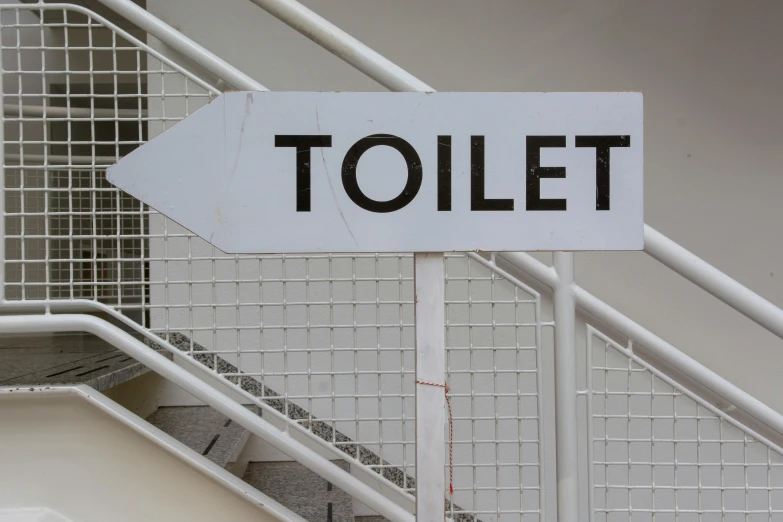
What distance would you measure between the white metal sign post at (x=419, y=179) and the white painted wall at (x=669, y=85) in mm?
1334

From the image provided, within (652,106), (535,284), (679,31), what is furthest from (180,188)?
(679,31)

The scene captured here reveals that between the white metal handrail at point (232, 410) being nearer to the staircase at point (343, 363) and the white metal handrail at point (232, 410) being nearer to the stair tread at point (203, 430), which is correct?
the staircase at point (343, 363)

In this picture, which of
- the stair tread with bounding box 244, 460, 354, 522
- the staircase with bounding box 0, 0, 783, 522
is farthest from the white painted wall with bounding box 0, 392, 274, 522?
the stair tread with bounding box 244, 460, 354, 522

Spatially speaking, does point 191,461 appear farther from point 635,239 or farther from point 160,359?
point 635,239

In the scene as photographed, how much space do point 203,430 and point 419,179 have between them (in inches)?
46.0

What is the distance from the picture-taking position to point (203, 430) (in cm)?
152

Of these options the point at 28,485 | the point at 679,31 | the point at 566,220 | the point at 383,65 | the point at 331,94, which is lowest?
the point at 28,485

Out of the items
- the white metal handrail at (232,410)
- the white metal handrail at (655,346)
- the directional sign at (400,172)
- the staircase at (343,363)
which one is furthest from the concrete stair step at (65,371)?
the white metal handrail at (655,346)

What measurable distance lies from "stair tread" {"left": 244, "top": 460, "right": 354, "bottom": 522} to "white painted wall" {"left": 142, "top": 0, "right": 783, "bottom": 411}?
1124mm

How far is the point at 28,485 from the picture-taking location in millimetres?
1104

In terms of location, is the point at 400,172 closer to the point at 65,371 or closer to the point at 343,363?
the point at 343,363

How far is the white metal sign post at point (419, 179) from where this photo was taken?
0.66 m

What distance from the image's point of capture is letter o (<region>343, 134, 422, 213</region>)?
2.17 feet

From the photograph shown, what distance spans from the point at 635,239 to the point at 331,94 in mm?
408
